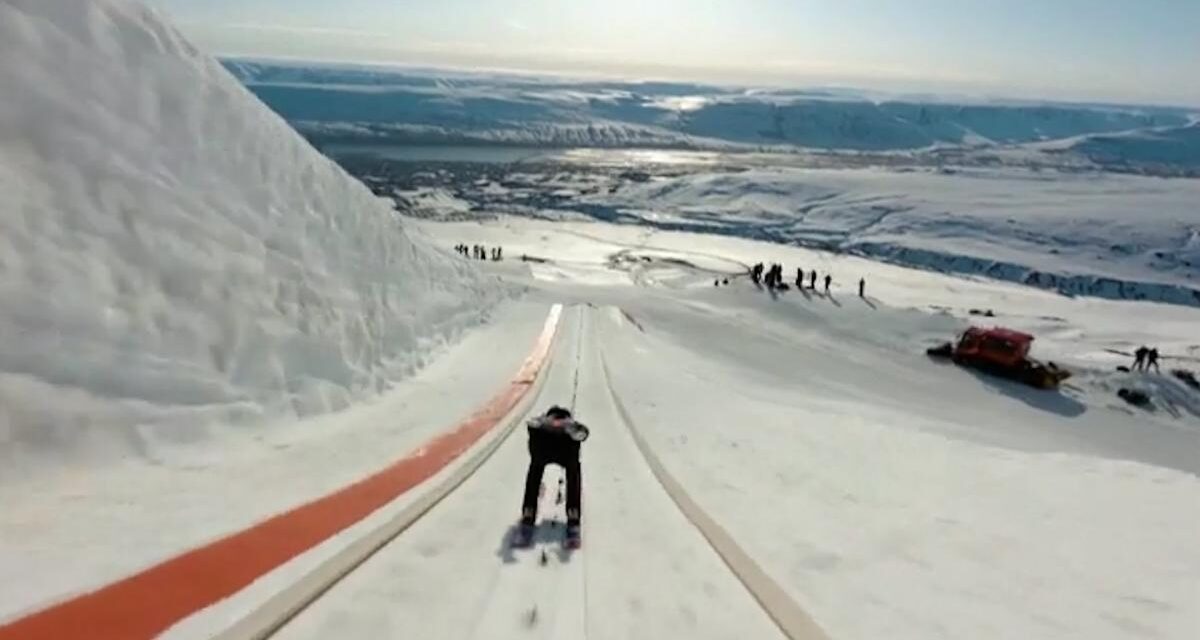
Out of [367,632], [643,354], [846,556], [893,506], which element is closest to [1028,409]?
[643,354]

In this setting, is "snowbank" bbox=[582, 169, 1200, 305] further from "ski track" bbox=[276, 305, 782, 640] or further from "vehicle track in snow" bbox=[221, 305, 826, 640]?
"ski track" bbox=[276, 305, 782, 640]

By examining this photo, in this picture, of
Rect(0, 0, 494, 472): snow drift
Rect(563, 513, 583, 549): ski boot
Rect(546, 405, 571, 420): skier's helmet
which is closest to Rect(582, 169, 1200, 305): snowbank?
Rect(0, 0, 494, 472): snow drift

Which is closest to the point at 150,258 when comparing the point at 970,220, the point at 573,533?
the point at 573,533

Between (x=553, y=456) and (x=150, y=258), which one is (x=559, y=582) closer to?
(x=553, y=456)

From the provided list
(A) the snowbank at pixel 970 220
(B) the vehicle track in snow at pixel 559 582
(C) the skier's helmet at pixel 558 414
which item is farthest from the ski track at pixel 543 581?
(A) the snowbank at pixel 970 220

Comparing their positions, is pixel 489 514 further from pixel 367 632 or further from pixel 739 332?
pixel 739 332

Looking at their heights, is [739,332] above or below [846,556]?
below
